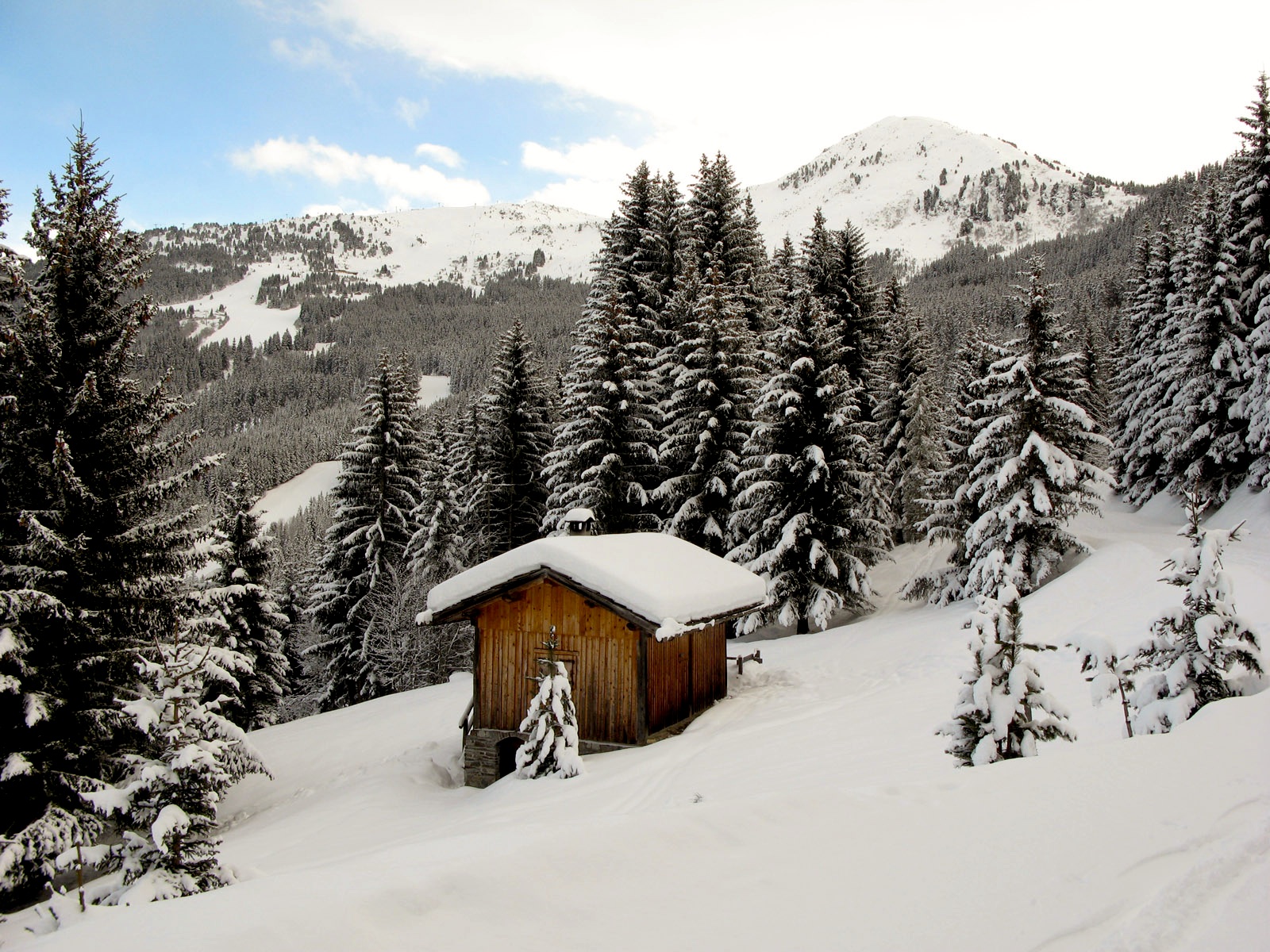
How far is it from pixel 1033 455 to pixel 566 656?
50.9ft

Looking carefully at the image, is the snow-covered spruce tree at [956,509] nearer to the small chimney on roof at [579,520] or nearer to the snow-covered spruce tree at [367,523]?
the small chimney on roof at [579,520]

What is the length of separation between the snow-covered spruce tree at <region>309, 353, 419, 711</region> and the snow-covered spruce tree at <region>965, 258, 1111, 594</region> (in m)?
22.5

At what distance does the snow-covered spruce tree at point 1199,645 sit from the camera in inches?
288

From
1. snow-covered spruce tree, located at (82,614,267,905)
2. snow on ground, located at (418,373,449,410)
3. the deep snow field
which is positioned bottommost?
snow-covered spruce tree, located at (82,614,267,905)

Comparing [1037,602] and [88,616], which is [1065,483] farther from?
[88,616]

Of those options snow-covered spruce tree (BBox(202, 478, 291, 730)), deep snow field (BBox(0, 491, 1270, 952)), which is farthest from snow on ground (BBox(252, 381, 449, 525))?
deep snow field (BBox(0, 491, 1270, 952))

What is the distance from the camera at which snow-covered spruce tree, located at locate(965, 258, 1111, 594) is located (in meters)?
21.2

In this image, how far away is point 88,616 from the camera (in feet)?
40.6

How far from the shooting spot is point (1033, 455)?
70.5 feet

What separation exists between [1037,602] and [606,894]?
19245 mm

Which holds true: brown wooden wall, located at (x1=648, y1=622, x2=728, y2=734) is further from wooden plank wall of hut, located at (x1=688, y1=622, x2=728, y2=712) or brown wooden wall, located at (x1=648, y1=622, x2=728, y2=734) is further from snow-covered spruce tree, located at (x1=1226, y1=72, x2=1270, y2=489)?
snow-covered spruce tree, located at (x1=1226, y1=72, x2=1270, y2=489)

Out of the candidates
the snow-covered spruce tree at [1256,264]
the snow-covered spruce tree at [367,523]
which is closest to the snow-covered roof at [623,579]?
the snow-covered spruce tree at [367,523]

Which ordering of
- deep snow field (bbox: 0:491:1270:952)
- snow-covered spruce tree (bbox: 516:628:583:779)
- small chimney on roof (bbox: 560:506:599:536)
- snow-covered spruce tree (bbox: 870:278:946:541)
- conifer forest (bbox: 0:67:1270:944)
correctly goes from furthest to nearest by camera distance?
1. snow-covered spruce tree (bbox: 870:278:946:541)
2. small chimney on roof (bbox: 560:506:599:536)
3. snow-covered spruce tree (bbox: 516:628:583:779)
4. conifer forest (bbox: 0:67:1270:944)
5. deep snow field (bbox: 0:491:1270:952)

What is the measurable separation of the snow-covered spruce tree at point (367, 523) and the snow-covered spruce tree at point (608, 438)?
27.5 feet
